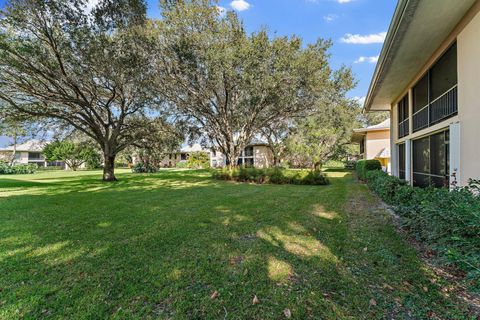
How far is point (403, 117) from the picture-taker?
35.1 feet

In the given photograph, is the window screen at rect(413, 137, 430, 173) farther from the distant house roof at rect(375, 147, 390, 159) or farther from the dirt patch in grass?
the distant house roof at rect(375, 147, 390, 159)

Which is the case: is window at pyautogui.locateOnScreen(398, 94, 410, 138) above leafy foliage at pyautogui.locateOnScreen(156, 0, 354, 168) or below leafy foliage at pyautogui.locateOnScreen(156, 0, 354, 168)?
below

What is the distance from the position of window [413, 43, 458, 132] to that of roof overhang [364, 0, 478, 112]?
421 mm

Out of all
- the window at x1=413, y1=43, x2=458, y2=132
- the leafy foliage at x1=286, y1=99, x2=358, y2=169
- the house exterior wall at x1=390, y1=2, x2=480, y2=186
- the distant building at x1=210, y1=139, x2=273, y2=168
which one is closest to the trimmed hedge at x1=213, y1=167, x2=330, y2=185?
the window at x1=413, y1=43, x2=458, y2=132

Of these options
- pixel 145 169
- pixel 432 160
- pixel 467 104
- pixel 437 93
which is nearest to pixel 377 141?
pixel 432 160

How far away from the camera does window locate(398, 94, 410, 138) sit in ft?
32.8

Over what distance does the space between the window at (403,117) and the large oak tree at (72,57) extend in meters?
13.3

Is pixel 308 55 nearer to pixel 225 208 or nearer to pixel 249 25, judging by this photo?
pixel 249 25

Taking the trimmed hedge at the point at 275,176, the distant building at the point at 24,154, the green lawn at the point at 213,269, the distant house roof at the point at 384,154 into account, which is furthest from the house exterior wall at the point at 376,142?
the distant building at the point at 24,154

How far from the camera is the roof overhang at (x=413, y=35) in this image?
460 cm

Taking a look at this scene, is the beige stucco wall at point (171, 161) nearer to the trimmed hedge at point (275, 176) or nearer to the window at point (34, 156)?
the window at point (34, 156)

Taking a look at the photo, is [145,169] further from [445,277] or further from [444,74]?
[445,277]

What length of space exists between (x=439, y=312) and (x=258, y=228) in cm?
313

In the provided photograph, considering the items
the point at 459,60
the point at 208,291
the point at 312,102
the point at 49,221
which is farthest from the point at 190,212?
the point at 312,102
